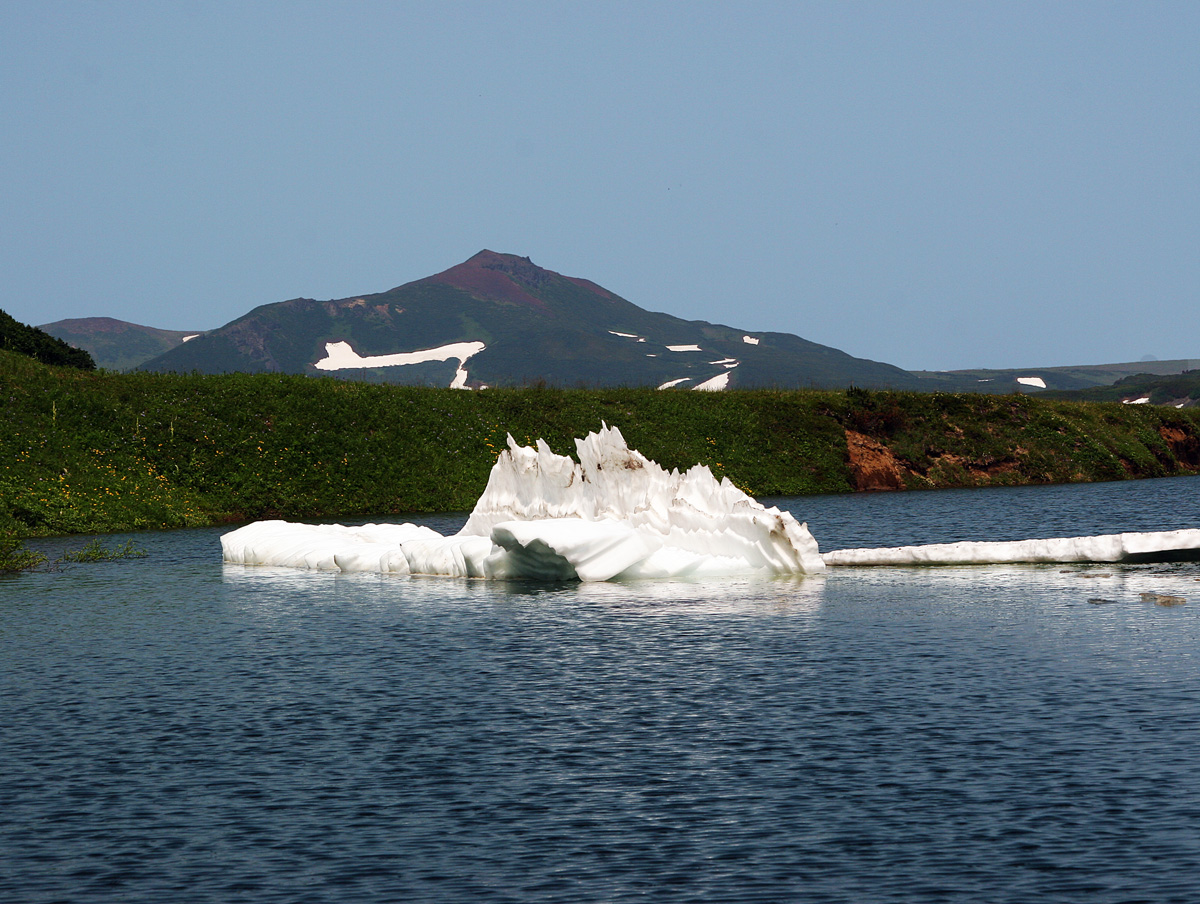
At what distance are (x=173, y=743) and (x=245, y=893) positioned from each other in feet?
19.5

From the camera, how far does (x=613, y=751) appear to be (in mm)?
15219

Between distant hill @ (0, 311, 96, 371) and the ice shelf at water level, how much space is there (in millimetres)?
46250

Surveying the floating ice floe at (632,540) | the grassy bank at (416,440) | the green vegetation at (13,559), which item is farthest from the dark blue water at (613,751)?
the grassy bank at (416,440)

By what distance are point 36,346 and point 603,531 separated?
56615 millimetres

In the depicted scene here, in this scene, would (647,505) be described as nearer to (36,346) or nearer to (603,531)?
(603,531)

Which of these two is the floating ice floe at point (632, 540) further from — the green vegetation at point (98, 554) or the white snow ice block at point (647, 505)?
the green vegetation at point (98, 554)

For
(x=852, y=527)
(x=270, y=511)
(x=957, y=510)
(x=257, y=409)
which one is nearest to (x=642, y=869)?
(x=852, y=527)

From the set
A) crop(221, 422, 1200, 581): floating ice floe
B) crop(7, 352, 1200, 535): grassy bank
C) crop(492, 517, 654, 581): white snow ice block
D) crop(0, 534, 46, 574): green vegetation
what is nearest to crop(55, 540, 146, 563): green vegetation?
crop(0, 534, 46, 574): green vegetation

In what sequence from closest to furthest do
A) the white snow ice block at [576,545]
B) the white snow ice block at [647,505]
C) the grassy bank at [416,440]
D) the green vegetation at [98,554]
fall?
the white snow ice block at [576,545]
the white snow ice block at [647,505]
the green vegetation at [98,554]
the grassy bank at [416,440]

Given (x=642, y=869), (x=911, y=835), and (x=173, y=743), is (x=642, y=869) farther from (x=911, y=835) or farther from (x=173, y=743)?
(x=173, y=743)

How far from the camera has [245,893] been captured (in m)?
10.7

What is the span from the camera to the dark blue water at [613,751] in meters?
11.1

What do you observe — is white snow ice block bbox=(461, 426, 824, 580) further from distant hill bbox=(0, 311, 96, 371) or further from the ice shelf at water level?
distant hill bbox=(0, 311, 96, 371)

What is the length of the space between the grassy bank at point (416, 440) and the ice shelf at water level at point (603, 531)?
23795mm
